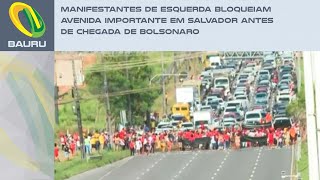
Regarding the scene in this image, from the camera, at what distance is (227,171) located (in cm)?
506

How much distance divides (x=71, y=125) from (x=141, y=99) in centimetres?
44

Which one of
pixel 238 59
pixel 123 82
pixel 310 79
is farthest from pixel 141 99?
pixel 310 79

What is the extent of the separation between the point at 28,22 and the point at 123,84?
0.75 m

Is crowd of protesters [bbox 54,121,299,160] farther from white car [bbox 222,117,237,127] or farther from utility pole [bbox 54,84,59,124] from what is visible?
utility pole [bbox 54,84,59,124]

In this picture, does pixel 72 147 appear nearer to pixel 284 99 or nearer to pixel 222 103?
pixel 222 103

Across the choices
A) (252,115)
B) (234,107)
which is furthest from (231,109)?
(252,115)

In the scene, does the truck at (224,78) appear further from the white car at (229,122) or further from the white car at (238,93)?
the white car at (229,122)

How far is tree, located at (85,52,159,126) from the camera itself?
5.09m

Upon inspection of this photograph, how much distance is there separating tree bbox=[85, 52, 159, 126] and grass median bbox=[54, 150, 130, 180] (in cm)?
22

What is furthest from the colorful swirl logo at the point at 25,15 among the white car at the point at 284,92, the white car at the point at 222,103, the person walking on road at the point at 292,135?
the person walking on road at the point at 292,135

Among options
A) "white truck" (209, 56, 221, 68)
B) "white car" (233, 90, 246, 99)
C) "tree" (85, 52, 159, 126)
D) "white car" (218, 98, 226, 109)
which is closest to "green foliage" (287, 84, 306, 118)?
"white car" (233, 90, 246, 99)

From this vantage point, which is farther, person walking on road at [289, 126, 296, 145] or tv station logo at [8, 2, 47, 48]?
person walking on road at [289, 126, 296, 145]

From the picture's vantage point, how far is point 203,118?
201 inches

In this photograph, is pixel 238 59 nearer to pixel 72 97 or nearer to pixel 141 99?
pixel 141 99
